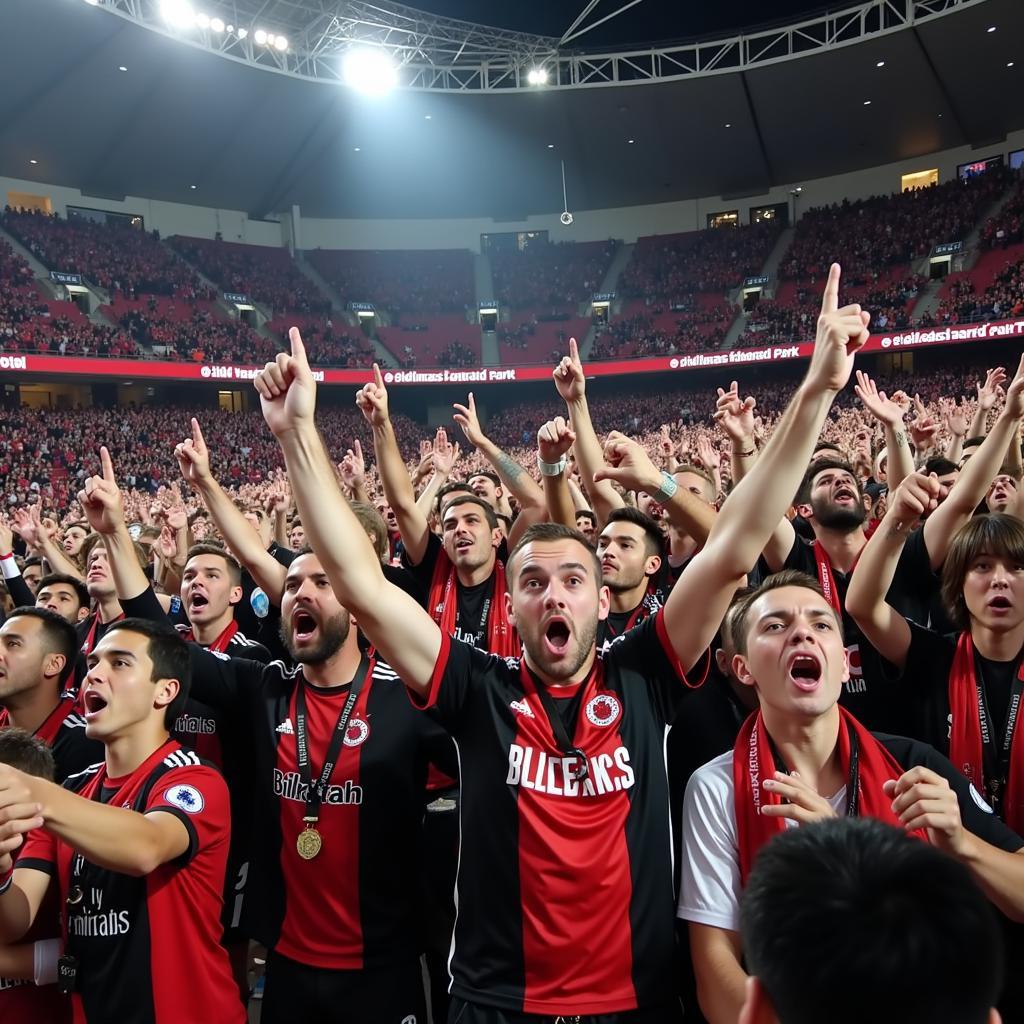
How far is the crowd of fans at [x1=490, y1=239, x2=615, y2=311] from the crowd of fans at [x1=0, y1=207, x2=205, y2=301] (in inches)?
511

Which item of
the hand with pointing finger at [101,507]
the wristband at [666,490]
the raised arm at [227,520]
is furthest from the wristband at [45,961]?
the wristband at [666,490]

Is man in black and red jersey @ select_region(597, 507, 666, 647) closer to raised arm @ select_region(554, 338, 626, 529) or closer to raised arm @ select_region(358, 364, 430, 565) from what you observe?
raised arm @ select_region(554, 338, 626, 529)

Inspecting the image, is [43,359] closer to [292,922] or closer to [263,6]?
[263,6]

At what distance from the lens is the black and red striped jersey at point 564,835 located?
6.48ft

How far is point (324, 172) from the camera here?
31891 millimetres

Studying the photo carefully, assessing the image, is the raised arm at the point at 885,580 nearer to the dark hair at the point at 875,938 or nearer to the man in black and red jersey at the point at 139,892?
the dark hair at the point at 875,938

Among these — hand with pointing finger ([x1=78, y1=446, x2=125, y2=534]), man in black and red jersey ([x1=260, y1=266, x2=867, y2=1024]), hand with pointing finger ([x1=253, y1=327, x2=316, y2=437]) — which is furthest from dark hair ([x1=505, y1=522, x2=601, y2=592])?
hand with pointing finger ([x1=78, y1=446, x2=125, y2=534])

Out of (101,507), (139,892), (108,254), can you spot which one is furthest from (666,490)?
(108,254)

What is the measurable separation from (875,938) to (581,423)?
3.24m

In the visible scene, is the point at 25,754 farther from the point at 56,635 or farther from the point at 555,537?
the point at 555,537

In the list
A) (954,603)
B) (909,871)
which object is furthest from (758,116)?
(909,871)

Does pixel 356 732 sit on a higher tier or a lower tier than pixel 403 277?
lower

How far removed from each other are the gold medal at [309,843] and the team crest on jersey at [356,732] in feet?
0.93

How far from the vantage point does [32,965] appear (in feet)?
7.54
